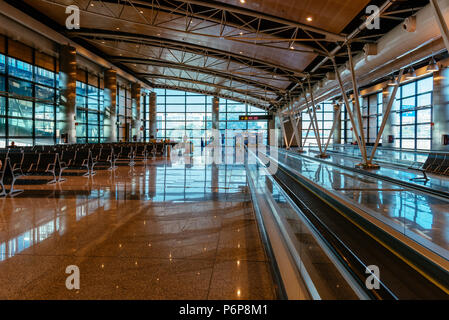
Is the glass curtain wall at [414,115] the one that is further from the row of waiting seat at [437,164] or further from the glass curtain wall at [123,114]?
the glass curtain wall at [123,114]

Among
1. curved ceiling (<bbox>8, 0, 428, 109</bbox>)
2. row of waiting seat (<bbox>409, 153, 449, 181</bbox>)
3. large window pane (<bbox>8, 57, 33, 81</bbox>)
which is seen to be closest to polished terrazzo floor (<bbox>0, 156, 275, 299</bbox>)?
curved ceiling (<bbox>8, 0, 428, 109</bbox>)

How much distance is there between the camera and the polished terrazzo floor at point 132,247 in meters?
3.34

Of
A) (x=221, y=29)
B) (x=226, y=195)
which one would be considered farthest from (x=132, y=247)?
(x=221, y=29)

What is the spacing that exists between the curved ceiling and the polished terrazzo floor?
9110mm

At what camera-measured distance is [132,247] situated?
459cm

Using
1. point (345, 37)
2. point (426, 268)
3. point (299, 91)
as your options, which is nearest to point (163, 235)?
point (426, 268)

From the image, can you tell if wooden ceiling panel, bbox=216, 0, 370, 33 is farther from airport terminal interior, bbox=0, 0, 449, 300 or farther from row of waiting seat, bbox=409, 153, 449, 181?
row of waiting seat, bbox=409, 153, 449, 181

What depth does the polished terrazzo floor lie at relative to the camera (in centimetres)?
334

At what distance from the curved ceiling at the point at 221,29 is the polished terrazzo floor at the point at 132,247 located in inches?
359

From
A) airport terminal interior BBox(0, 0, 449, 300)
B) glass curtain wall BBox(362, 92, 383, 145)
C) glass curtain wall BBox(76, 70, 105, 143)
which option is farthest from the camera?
glass curtain wall BBox(362, 92, 383, 145)

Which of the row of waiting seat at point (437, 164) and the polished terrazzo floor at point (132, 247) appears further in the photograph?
the row of waiting seat at point (437, 164)

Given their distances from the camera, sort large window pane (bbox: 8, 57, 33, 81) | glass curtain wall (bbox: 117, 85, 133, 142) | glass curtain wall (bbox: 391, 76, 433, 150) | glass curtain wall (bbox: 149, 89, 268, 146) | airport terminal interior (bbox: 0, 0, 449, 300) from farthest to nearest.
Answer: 1. glass curtain wall (bbox: 149, 89, 268, 146)
2. glass curtain wall (bbox: 117, 85, 133, 142)
3. glass curtain wall (bbox: 391, 76, 433, 150)
4. large window pane (bbox: 8, 57, 33, 81)
5. airport terminal interior (bbox: 0, 0, 449, 300)

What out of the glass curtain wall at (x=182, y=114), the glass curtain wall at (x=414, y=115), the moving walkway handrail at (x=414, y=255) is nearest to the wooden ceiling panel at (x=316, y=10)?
the moving walkway handrail at (x=414, y=255)

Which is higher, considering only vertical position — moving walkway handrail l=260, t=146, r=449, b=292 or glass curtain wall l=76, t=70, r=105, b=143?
glass curtain wall l=76, t=70, r=105, b=143
